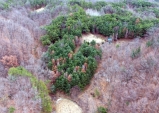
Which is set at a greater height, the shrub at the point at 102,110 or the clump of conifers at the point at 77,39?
the clump of conifers at the point at 77,39

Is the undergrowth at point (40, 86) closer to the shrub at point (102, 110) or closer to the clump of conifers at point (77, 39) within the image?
the clump of conifers at point (77, 39)

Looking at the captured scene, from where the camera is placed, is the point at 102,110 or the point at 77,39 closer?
the point at 102,110

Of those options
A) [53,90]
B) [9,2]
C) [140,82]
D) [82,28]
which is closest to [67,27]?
[82,28]

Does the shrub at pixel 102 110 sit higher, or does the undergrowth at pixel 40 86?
the undergrowth at pixel 40 86

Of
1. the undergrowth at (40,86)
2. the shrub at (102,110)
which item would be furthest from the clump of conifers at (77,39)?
the shrub at (102,110)

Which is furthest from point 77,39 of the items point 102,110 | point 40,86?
point 102,110

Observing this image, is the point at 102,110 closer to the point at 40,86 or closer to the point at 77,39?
the point at 40,86

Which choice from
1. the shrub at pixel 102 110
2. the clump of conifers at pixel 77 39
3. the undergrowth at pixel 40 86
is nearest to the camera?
the undergrowth at pixel 40 86

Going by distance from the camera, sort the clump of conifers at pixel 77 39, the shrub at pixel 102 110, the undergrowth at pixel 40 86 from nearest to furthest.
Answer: the undergrowth at pixel 40 86
the shrub at pixel 102 110
the clump of conifers at pixel 77 39

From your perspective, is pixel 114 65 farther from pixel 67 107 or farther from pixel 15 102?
pixel 15 102

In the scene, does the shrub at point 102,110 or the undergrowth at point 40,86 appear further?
the shrub at point 102,110

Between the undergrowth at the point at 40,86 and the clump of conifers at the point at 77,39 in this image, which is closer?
the undergrowth at the point at 40,86
